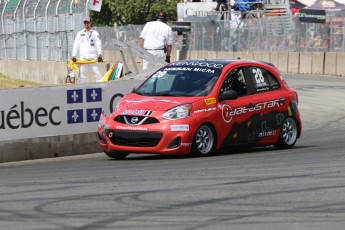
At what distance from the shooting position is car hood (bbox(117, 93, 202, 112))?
1460cm

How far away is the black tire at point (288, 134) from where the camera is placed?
1619 centimetres

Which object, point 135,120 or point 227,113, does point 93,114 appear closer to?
point 135,120

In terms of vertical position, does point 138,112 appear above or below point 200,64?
below

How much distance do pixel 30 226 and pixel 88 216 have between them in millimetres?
606

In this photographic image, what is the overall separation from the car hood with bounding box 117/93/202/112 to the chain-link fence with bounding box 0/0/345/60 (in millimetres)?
14040

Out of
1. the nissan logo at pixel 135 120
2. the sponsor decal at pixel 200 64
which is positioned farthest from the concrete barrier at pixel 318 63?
the nissan logo at pixel 135 120

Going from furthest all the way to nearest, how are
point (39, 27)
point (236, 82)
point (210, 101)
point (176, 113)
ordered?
1. point (39, 27)
2. point (236, 82)
3. point (210, 101)
4. point (176, 113)

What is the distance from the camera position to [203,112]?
1466 cm

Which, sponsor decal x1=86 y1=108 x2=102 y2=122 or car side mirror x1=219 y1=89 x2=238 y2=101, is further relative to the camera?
sponsor decal x1=86 y1=108 x2=102 y2=122

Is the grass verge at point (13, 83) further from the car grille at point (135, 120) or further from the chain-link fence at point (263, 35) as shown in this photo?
the car grille at point (135, 120)

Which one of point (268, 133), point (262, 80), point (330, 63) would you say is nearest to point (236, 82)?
point (262, 80)

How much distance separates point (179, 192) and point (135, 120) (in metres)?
4.56

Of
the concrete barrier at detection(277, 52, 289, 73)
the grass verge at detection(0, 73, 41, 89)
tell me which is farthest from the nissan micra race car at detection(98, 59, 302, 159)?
the concrete barrier at detection(277, 52, 289, 73)

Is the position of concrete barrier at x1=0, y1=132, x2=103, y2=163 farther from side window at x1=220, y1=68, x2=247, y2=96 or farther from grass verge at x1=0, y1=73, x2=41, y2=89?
grass verge at x1=0, y1=73, x2=41, y2=89
